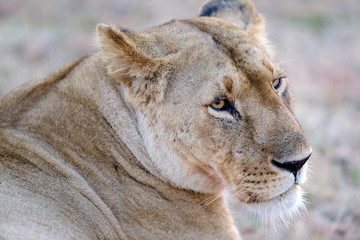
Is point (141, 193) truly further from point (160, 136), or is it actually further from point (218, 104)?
point (218, 104)

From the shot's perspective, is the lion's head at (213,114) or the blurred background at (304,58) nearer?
the lion's head at (213,114)

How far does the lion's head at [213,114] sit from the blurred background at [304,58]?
962 mm

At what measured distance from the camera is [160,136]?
3684 mm

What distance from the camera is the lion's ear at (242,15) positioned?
4480mm

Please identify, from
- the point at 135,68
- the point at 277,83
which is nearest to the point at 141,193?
the point at 135,68

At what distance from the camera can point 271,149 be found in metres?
3.42

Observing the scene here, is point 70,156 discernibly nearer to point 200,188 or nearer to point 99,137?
point 99,137

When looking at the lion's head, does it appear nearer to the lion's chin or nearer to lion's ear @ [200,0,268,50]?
the lion's chin

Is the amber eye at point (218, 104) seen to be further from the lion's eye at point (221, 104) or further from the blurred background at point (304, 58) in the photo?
the blurred background at point (304, 58)

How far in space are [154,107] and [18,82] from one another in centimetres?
585

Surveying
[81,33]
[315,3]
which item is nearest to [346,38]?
[315,3]

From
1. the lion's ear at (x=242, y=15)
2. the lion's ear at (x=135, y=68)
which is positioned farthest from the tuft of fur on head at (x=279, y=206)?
the lion's ear at (x=242, y=15)

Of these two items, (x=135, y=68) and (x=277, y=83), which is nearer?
(x=135, y=68)

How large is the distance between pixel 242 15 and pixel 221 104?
1291mm
